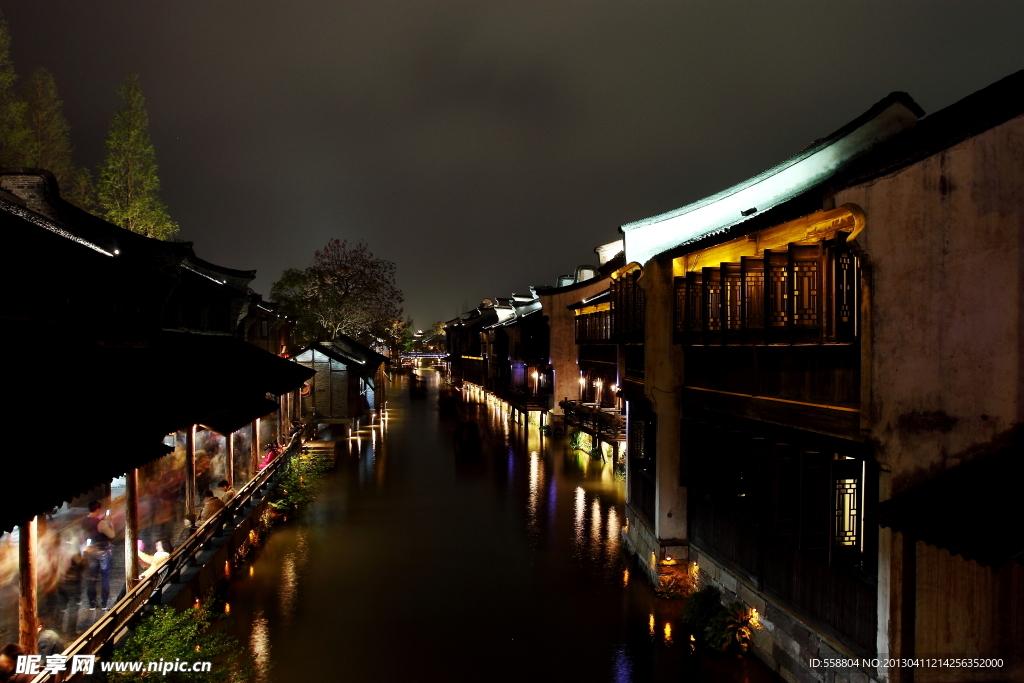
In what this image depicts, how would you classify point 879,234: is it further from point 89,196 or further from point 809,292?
point 89,196

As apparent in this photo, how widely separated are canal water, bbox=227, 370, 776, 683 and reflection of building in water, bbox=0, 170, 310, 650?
3.33 m

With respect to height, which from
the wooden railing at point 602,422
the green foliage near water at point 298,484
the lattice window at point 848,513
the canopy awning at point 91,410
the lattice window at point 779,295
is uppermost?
the lattice window at point 779,295

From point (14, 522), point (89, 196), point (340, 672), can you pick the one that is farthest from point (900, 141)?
point (89, 196)

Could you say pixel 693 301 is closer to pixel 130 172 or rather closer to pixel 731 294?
pixel 731 294

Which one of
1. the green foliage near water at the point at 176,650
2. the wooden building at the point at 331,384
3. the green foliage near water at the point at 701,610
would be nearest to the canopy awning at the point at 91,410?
the green foliage near water at the point at 176,650

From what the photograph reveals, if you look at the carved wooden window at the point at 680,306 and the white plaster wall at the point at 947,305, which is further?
the carved wooden window at the point at 680,306

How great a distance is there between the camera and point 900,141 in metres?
8.47

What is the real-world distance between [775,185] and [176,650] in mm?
14757

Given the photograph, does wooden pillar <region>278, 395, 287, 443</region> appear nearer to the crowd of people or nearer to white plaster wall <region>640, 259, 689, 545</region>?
the crowd of people

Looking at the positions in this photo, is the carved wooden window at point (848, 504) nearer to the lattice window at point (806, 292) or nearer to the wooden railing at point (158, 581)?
the lattice window at point (806, 292)

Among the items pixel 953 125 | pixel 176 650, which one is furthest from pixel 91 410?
pixel 953 125

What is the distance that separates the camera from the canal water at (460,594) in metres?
12.4

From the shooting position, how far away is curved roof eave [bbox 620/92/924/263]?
11.8 metres

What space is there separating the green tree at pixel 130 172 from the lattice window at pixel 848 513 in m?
38.1
